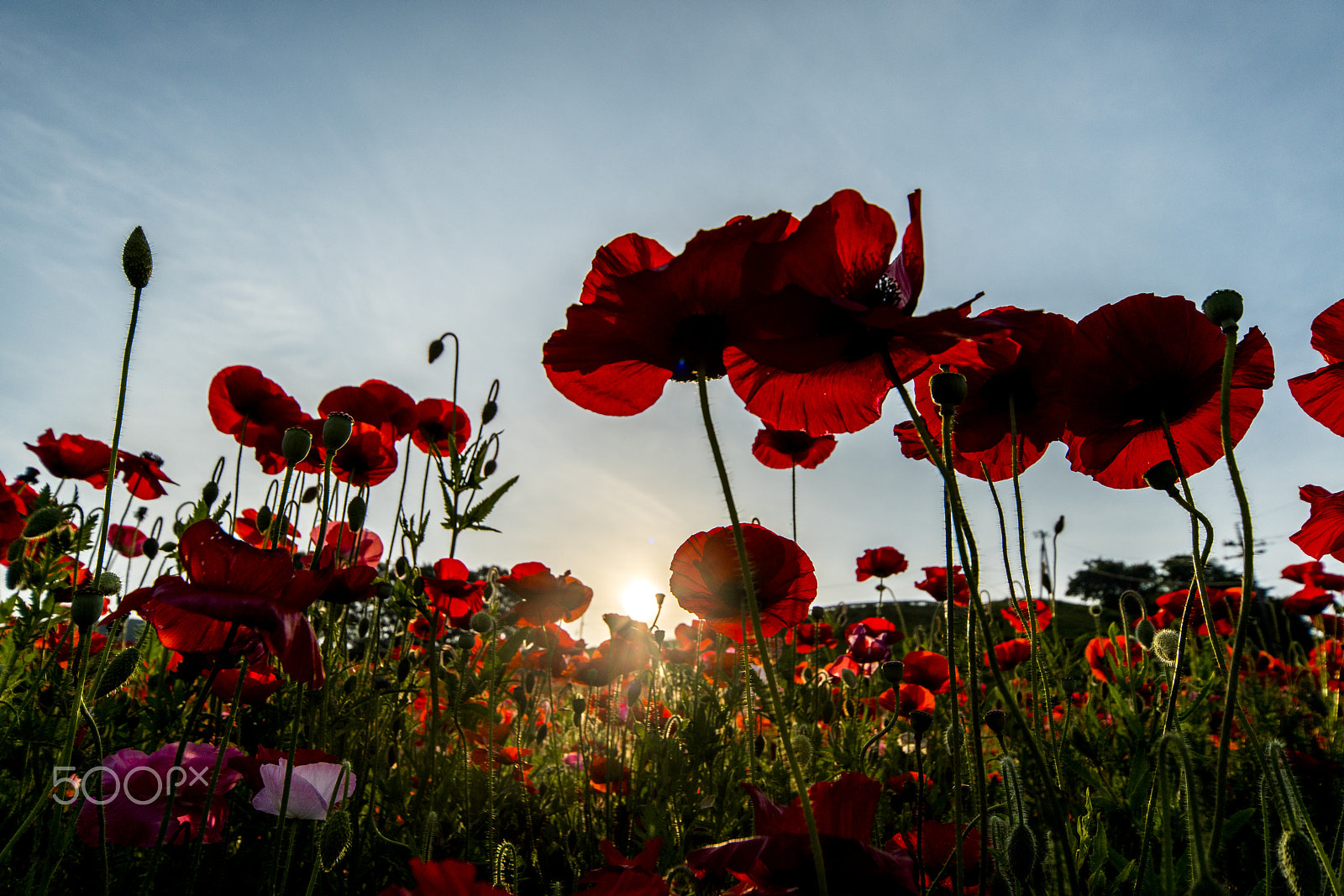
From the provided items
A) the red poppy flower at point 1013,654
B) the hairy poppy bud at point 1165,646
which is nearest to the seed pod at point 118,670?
the hairy poppy bud at point 1165,646

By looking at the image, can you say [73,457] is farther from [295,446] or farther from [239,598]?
[239,598]

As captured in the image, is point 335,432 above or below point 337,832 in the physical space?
above

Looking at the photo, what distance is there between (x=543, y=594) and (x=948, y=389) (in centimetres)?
216

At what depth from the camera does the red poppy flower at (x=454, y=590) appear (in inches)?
91.4

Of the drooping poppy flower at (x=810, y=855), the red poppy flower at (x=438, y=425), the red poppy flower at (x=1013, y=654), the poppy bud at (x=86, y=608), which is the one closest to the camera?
the drooping poppy flower at (x=810, y=855)

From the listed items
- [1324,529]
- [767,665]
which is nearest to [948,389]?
[767,665]

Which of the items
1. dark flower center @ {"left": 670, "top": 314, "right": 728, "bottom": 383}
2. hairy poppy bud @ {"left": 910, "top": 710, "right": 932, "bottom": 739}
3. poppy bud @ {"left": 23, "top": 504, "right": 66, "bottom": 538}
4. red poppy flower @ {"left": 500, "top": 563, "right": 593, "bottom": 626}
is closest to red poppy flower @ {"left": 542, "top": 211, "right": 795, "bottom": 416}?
dark flower center @ {"left": 670, "top": 314, "right": 728, "bottom": 383}

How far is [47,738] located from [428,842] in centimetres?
125

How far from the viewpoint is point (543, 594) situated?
270cm

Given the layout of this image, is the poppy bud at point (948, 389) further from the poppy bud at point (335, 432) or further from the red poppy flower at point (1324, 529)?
the poppy bud at point (335, 432)

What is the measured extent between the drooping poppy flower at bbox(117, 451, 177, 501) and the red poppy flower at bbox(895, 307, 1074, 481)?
2374mm

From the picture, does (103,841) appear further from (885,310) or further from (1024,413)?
(1024,413)

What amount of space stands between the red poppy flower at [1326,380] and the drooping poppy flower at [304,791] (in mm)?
1636

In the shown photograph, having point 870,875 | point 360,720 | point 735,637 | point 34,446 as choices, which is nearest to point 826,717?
point 735,637
